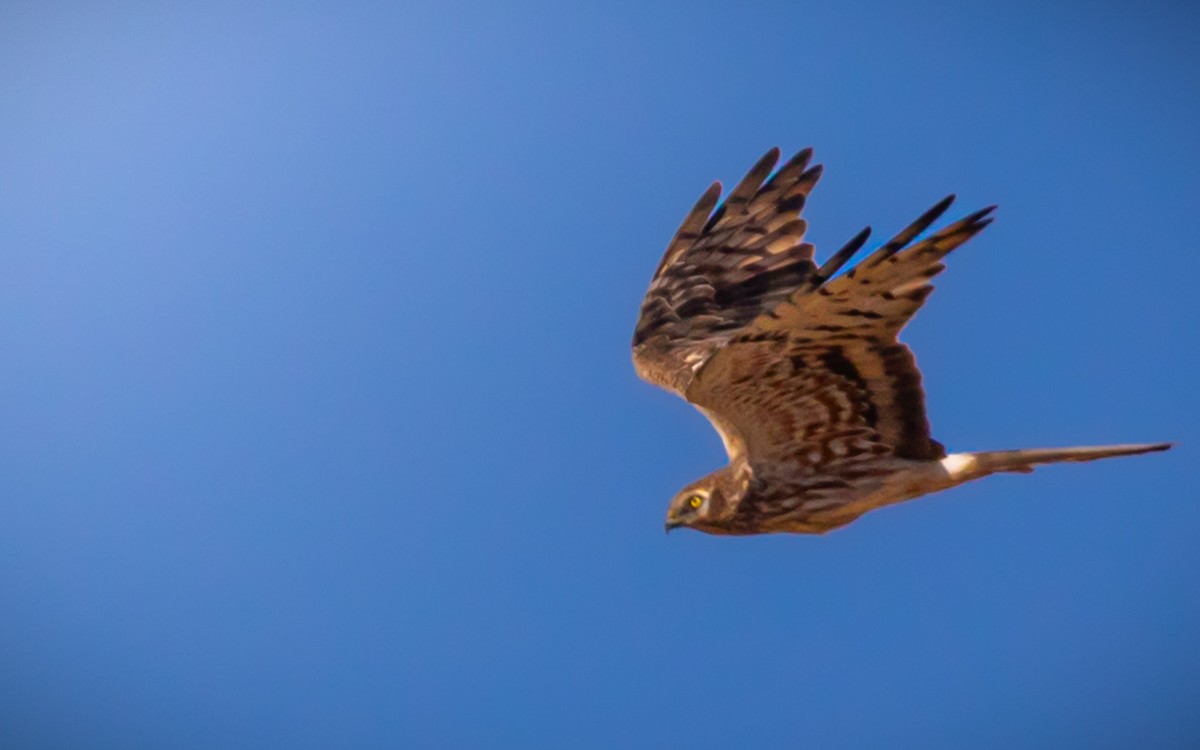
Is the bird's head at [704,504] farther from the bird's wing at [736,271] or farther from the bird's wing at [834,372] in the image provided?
the bird's wing at [736,271]

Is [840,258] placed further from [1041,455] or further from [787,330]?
[1041,455]

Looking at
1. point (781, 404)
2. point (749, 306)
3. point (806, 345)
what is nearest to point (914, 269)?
point (806, 345)

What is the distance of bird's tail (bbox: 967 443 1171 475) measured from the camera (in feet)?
9.87

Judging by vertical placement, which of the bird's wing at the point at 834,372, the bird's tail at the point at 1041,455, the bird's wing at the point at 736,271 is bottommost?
the bird's tail at the point at 1041,455

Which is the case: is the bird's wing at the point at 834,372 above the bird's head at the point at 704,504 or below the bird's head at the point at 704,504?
above

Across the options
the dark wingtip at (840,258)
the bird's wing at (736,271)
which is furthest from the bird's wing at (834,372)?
the bird's wing at (736,271)

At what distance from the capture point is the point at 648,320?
4.39 meters

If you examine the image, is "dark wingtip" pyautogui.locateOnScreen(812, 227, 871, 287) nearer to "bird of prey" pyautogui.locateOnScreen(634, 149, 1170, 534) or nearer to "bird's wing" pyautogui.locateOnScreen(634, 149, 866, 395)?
"bird of prey" pyautogui.locateOnScreen(634, 149, 1170, 534)

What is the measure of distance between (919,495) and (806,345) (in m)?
0.78

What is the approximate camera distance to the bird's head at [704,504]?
3.68 m

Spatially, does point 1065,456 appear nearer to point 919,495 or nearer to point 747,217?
point 919,495

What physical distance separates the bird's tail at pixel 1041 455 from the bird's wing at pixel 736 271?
3.91 feet

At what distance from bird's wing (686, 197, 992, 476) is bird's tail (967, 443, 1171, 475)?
0.17 meters

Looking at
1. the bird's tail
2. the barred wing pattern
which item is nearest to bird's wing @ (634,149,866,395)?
the barred wing pattern
